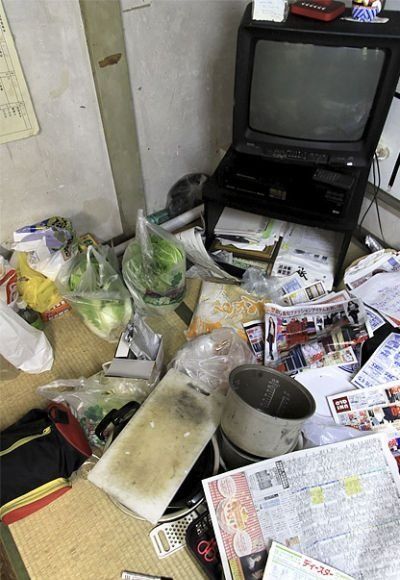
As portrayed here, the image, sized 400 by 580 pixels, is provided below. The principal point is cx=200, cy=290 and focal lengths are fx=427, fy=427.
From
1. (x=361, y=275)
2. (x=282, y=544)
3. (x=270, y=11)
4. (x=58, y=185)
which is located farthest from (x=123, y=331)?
(x=270, y=11)

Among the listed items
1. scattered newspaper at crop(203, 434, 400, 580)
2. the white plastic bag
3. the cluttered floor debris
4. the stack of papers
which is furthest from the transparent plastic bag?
the white plastic bag

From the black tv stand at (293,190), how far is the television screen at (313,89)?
0.12m

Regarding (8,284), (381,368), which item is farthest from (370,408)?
(8,284)

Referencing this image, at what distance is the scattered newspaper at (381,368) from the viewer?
134 centimetres

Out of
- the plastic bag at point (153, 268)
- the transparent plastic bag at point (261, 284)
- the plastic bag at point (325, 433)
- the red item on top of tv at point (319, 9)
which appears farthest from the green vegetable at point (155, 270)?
the red item on top of tv at point (319, 9)

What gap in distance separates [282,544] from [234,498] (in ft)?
0.49

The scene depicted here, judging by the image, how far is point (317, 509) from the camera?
3.49 feet

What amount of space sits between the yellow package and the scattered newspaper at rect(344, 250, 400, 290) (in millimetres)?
1120

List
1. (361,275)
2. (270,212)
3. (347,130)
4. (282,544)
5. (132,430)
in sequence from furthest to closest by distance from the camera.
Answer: (361,275), (270,212), (347,130), (132,430), (282,544)

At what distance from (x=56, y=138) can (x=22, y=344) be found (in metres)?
0.71

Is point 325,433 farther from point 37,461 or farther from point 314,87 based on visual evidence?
point 314,87

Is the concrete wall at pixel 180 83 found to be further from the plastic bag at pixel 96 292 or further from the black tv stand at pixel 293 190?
the plastic bag at pixel 96 292

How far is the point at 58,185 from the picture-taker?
1.58 metres

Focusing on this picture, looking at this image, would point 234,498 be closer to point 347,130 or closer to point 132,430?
point 132,430
